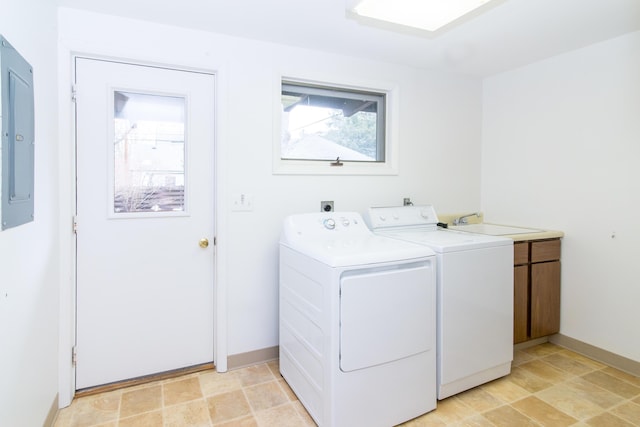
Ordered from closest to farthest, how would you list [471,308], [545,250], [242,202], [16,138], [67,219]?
[16,138], [67,219], [471,308], [242,202], [545,250]

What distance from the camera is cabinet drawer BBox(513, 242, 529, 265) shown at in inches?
105

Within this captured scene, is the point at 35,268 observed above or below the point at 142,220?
below

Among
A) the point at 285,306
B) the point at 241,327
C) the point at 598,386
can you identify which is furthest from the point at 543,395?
the point at 241,327

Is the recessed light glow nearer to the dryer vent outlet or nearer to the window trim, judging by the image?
the window trim

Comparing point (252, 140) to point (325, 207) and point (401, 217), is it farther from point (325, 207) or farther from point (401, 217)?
point (401, 217)

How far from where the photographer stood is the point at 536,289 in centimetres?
278

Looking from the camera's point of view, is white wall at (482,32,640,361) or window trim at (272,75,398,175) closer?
white wall at (482,32,640,361)

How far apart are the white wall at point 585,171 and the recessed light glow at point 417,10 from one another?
5.32 feet

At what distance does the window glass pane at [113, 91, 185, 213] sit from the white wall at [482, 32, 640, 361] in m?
2.75

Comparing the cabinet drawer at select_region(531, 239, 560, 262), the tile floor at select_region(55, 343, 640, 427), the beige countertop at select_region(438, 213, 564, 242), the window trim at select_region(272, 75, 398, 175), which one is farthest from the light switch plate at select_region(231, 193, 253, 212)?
the cabinet drawer at select_region(531, 239, 560, 262)

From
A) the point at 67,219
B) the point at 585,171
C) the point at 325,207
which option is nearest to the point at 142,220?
the point at 67,219

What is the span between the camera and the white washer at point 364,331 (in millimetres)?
1784

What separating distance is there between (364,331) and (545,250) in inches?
72.1

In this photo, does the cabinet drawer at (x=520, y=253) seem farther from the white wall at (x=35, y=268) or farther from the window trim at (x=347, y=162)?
the white wall at (x=35, y=268)
